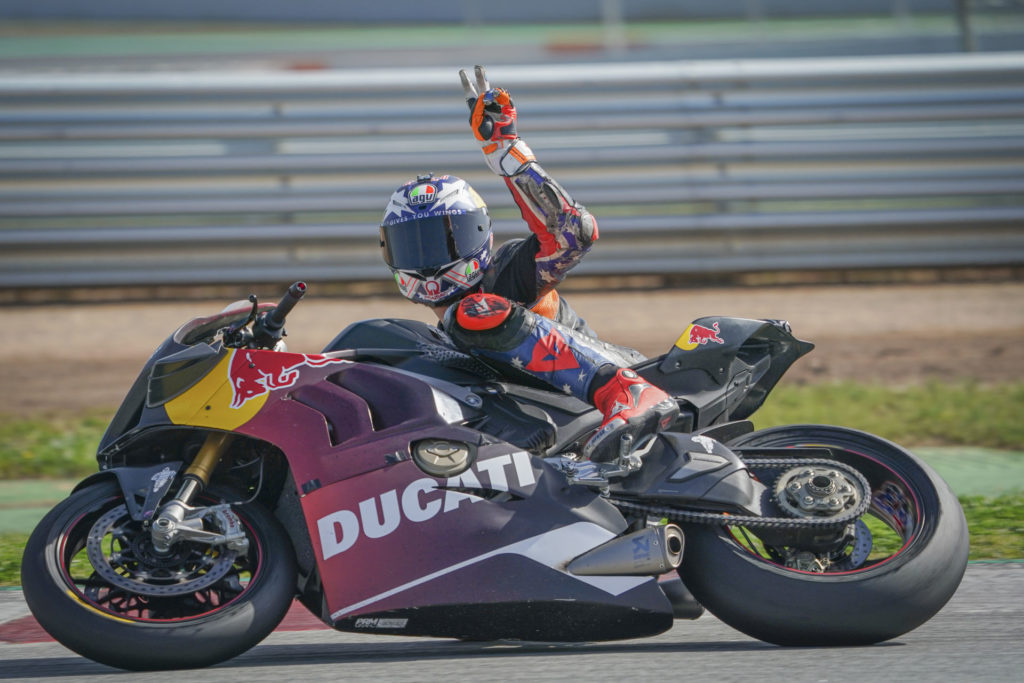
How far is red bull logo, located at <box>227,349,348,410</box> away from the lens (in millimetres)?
3879

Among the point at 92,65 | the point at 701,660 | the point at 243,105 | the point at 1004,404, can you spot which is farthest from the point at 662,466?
the point at 92,65

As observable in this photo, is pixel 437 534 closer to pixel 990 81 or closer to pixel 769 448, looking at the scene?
pixel 769 448

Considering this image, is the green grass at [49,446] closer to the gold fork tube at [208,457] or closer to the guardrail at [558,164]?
the guardrail at [558,164]

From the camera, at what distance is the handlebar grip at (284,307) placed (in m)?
3.97

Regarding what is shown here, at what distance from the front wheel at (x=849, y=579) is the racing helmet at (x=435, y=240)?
3.94 feet

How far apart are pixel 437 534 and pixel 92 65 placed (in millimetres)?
15827

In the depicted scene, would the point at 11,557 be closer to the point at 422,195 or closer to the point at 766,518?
the point at 422,195

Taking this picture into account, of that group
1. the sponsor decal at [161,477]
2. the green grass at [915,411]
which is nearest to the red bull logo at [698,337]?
the sponsor decal at [161,477]

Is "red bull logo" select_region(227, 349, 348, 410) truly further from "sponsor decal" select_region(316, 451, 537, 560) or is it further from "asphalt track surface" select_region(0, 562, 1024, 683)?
"asphalt track surface" select_region(0, 562, 1024, 683)

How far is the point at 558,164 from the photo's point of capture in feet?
34.8

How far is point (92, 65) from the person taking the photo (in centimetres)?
1769

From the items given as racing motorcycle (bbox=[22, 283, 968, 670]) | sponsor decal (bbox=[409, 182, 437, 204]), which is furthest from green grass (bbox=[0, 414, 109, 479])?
sponsor decal (bbox=[409, 182, 437, 204])

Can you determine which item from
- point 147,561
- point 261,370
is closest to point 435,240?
point 261,370

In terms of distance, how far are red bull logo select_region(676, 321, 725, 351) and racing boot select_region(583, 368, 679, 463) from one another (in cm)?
24
